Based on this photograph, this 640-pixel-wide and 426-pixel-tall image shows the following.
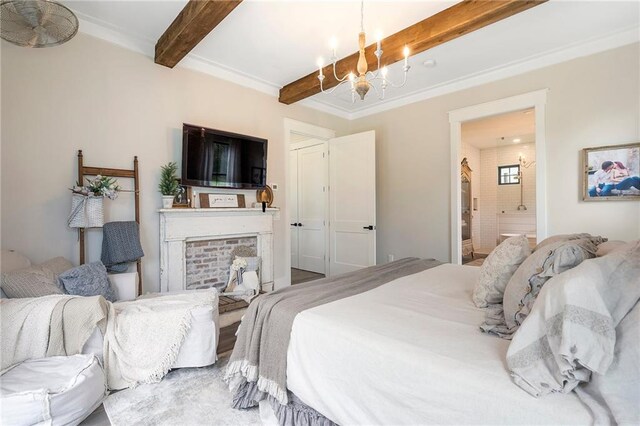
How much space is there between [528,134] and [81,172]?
762cm

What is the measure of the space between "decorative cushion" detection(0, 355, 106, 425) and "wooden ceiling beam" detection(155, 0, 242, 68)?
246cm

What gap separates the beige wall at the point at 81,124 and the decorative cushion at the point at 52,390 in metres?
1.25

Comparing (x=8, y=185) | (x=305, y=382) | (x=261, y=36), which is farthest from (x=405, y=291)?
(x=8, y=185)

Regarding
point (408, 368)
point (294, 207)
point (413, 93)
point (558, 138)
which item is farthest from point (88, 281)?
point (558, 138)

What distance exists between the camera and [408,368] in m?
1.10

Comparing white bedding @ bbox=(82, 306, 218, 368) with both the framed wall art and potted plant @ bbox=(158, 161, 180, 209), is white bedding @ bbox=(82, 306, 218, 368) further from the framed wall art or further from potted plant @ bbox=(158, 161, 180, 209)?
the framed wall art

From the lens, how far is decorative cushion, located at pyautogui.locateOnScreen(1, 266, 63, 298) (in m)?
1.83

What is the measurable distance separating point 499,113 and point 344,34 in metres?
2.18

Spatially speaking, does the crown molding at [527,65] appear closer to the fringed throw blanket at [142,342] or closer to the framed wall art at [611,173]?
the framed wall art at [611,173]

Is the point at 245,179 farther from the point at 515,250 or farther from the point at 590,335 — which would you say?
the point at 590,335

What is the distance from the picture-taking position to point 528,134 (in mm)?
6367

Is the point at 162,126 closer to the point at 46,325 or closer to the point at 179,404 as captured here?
the point at 46,325

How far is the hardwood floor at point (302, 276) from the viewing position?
4.95 meters

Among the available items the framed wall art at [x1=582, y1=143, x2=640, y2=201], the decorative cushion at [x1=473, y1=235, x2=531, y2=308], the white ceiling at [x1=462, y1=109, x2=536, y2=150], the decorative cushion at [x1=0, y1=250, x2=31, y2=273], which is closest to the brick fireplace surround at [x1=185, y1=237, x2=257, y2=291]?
the decorative cushion at [x1=0, y1=250, x2=31, y2=273]
